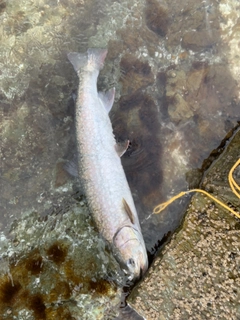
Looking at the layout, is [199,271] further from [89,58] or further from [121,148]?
[89,58]

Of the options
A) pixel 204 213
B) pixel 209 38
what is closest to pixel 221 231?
pixel 204 213

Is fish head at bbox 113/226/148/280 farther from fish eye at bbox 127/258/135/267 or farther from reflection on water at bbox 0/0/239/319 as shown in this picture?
reflection on water at bbox 0/0/239/319

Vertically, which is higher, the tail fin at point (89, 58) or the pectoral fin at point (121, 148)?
the tail fin at point (89, 58)

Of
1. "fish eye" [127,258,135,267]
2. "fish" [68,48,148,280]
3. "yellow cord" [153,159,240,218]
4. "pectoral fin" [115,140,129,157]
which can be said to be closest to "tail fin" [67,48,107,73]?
"fish" [68,48,148,280]

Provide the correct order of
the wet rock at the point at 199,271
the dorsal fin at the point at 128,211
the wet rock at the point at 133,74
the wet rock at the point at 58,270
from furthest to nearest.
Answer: the wet rock at the point at 133,74, the wet rock at the point at 58,270, the dorsal fin at the point at 128,211, the wet rock at the point at 199,271

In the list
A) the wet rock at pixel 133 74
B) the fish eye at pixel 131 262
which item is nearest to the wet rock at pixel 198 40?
the wet rock at pixel 133 74

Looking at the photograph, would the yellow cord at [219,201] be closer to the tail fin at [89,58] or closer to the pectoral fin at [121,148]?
the pectoral fin at [121,148]

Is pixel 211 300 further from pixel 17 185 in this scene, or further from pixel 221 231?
pixel 17 185
